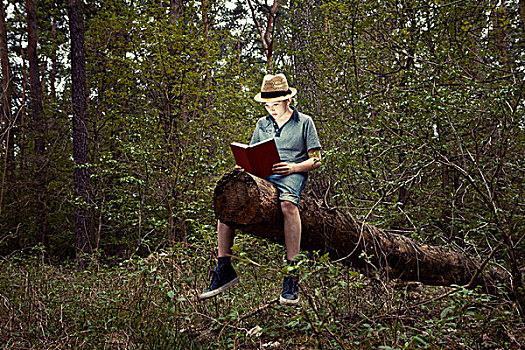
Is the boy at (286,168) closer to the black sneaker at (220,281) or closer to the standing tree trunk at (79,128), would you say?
the black sneaker at (220,281)

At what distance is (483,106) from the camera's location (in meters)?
4.71

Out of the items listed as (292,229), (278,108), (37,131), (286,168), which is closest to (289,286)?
(292,229)

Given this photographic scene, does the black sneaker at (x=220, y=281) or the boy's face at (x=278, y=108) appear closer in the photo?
the black sneaker at (x=220, y=281)

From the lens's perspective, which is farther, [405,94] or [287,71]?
[287,71]

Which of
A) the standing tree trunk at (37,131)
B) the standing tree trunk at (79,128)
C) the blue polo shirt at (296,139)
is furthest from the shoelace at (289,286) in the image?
the standing tree trunk at (37,131)

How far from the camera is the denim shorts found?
3264 millimetres

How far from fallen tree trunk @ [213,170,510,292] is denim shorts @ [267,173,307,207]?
7 centimetres

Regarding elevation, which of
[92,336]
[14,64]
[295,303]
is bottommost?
[92,336]

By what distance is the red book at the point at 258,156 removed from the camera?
3.15 metres

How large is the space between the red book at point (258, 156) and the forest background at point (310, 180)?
708 mm

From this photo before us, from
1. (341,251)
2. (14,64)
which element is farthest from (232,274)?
(14,64)

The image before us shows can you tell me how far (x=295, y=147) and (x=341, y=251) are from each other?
1.13 m

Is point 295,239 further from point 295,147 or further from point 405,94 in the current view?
point 405,94

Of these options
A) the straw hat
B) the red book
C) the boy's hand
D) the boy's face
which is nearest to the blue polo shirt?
the boy's face
